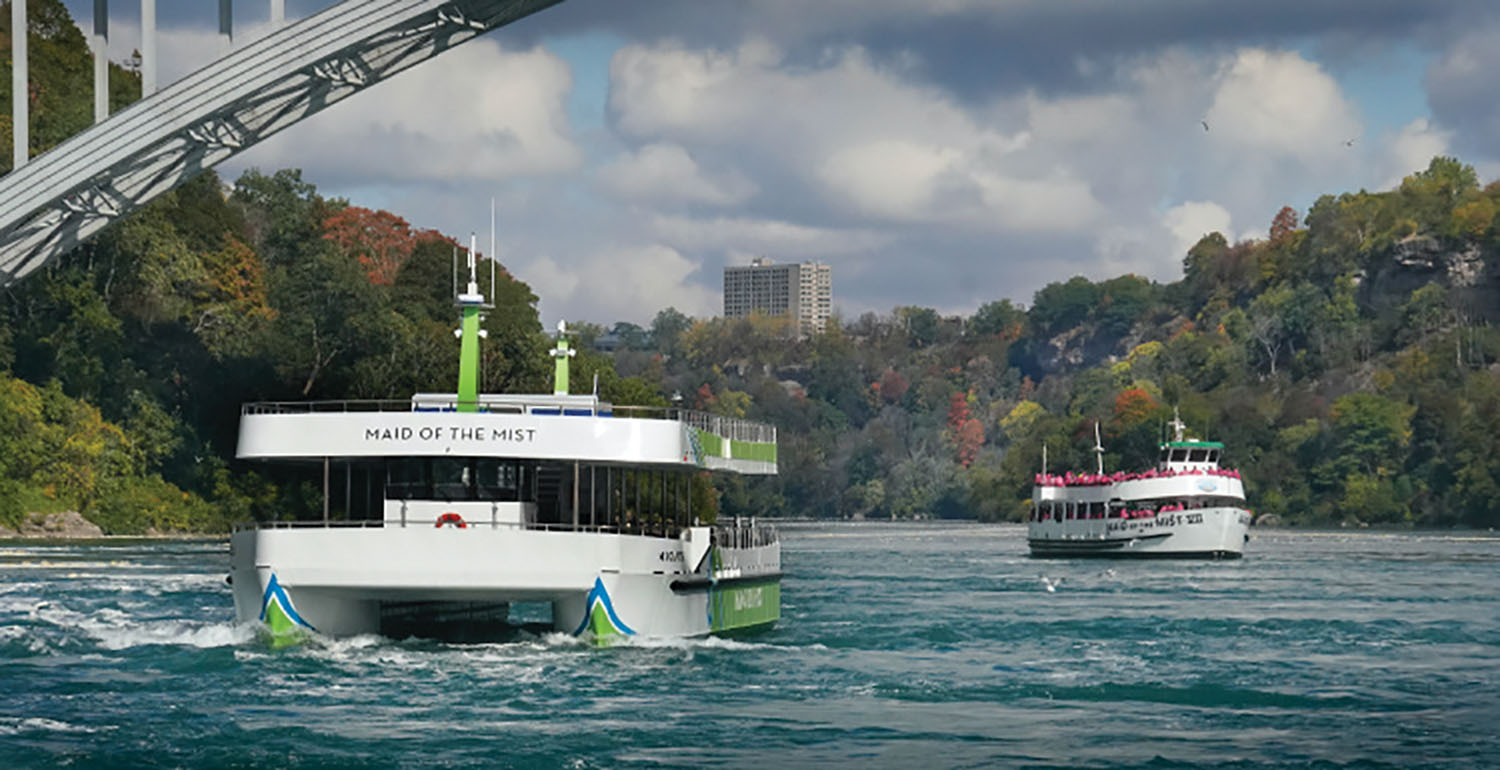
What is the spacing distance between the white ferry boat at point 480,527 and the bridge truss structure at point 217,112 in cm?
1282

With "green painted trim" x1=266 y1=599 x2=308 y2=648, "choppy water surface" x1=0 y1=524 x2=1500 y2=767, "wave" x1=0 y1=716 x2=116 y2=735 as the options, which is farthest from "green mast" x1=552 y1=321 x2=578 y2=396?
"wave" x1=0 y1=716 x2=116 y2=735

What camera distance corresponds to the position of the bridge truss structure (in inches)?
1855

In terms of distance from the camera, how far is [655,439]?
111 feet

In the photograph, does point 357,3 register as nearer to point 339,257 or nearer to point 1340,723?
point 1340,723

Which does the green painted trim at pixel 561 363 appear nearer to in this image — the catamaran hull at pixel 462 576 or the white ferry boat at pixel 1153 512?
the catamaran hull at pixel 462 576

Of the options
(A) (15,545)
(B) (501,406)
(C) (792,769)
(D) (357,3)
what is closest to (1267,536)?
(A) (15,545)

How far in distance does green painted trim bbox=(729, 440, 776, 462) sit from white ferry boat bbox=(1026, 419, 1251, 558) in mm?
52203

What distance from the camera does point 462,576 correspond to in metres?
31.3

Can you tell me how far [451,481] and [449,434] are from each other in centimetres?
332

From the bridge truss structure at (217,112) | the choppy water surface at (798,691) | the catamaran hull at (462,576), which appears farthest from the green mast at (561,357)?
the bridge truss structure at (217,112)

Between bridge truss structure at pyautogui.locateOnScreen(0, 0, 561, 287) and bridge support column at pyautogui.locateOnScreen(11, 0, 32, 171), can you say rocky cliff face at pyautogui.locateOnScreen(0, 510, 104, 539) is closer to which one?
bridge truss structure at pyautogui.locateOnScreen(0, 0, 561, 287)

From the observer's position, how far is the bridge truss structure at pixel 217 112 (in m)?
47.1

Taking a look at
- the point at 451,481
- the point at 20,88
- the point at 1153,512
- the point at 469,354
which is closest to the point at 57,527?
the point at 1153,512

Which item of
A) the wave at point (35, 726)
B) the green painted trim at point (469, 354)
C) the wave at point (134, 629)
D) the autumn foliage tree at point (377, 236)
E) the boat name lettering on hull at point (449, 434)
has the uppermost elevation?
the autumn foliage tree at point (377, 236)
